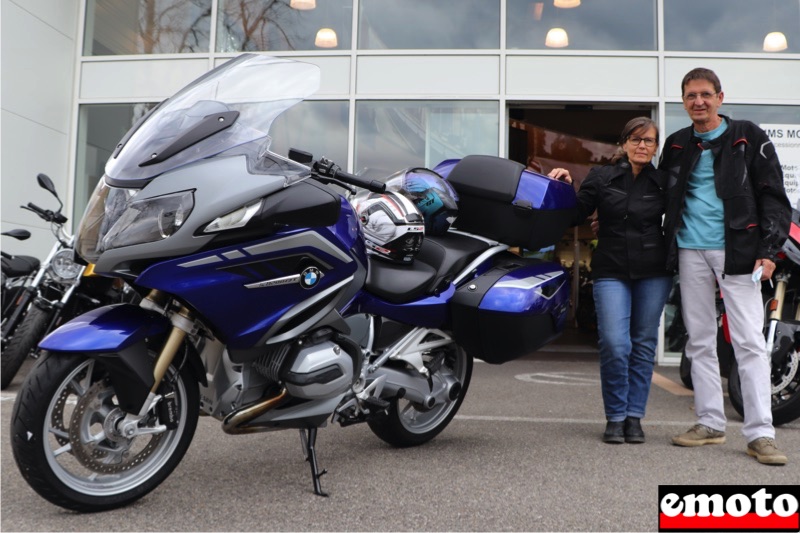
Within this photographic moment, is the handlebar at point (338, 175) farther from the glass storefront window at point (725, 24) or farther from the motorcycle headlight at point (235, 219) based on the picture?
the glass storefront window at point (725, 24)

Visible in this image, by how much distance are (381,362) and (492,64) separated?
5.72m

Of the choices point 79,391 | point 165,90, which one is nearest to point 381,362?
point 79,391

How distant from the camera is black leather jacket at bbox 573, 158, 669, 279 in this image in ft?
12.5

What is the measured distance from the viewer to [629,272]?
3818 mm

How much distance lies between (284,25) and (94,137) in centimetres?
260

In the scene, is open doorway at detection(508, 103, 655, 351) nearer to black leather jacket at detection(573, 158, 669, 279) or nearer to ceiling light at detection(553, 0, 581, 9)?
ceiling light at detection(553, 0, 581, 9)

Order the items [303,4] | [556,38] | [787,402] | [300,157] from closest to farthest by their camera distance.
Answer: [300,157] → [787,402] → [556,38] → [303,4]

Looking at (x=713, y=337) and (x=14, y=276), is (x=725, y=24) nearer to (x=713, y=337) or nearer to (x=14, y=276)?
(x=713, y=337)

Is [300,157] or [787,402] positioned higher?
[300,157]

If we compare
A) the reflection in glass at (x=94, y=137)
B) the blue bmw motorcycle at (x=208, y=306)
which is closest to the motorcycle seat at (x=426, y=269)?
the blue bmw motorcycle at (x=208, y=306)

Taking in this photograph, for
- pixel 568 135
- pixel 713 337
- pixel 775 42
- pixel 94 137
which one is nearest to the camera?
pixel 713 337

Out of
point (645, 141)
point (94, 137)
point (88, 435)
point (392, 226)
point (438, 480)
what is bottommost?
point (438, 480)

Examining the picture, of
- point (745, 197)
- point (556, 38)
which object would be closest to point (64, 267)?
point (745, 197)

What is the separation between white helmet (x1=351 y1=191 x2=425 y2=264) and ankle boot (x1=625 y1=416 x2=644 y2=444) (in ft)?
5.28
